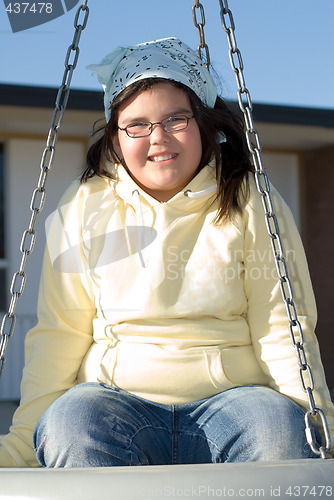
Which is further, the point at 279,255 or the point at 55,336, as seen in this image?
the point at 55,336

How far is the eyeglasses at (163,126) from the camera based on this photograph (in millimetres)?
1874

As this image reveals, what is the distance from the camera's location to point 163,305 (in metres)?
→ 1.79

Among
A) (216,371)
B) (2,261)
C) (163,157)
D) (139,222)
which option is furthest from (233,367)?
(2,261)

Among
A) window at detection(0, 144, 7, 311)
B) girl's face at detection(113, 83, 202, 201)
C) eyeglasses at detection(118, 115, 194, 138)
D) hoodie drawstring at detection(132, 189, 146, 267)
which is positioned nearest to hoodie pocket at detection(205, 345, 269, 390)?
hoodie drawstring at detection(132, 189, 146, 267)

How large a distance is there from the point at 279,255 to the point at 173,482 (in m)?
0.62

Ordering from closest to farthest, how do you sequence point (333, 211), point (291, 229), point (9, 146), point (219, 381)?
1. point (219, 381)
2. point (291, 229)
3. point (9, 146)
4. point (333, 211)

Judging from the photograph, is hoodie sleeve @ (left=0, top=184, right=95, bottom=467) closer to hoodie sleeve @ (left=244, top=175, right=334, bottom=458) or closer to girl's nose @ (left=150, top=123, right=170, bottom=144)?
girl's nose @ (left=150, top=123, right=170, bottom=144)

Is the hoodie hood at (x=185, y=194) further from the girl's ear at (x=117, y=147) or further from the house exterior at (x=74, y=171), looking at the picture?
the house exterior at (x=74, y=171)

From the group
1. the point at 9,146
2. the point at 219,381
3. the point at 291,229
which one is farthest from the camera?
the point at 9,146

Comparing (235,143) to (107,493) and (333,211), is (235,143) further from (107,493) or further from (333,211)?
(333,211)

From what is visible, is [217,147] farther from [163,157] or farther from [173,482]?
[173,482]

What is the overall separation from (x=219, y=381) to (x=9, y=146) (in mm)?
4448

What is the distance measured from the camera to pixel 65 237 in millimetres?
1956

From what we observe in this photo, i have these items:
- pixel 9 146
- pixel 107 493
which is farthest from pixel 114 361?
pixel 9 146
